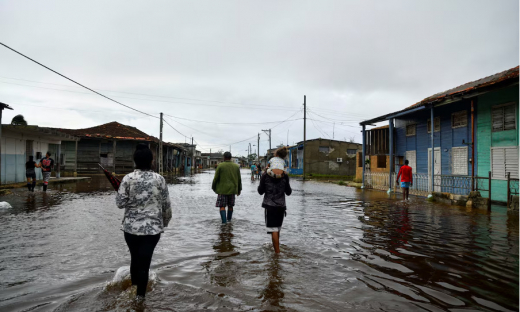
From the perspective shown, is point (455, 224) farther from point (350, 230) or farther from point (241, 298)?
point (241, 298)

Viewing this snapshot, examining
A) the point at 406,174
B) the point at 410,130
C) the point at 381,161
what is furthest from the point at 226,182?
the point at 381,161

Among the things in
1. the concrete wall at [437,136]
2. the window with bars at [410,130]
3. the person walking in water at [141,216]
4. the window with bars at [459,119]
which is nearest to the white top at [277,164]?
the person walking in water at [141,216]

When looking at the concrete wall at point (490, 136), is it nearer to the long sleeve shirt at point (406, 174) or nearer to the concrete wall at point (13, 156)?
→ the long sleeve shirt at point (406, 174)

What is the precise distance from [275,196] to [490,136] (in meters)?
12.2

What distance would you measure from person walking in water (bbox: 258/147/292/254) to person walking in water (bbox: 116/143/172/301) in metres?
2.13

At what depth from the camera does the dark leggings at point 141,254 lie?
3465mm

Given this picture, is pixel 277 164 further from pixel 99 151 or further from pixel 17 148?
pixel 99 151

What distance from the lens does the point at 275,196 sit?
536 centimetres

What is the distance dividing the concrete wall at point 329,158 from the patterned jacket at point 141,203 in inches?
1518

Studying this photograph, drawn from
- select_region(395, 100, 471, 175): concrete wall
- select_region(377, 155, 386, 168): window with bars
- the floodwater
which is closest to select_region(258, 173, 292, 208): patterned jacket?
the floodwater

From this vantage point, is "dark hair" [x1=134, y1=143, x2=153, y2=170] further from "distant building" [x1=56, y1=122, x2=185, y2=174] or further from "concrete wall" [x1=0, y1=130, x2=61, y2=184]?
"distant building" [x1=56, y1=122, x2=185, y2=174]

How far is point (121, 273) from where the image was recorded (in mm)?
4082

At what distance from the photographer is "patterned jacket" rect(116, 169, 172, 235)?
3451mm

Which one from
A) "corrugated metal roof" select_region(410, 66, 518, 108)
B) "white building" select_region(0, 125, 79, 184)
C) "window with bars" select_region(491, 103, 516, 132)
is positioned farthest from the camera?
"white building" select_region(0, 125, 79, 184)
